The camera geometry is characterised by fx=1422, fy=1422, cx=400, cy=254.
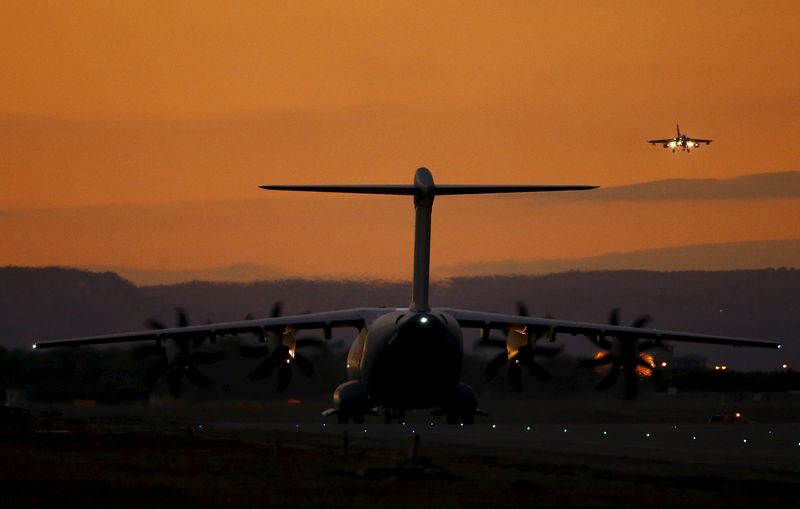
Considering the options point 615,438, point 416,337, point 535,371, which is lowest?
point 615,438

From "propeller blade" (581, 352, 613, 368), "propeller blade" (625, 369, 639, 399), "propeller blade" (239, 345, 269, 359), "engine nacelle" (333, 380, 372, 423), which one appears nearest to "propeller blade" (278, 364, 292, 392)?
"propeller blade" (239, 345, 269, 359)

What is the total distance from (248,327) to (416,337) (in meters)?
8.73

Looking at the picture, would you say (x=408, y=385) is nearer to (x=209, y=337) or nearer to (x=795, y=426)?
(x=209, y=337)

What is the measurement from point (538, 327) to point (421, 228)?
25.5 feet

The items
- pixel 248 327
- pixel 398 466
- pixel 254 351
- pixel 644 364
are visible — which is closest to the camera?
pixel 398 466

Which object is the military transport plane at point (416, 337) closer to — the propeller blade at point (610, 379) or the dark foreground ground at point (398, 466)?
the propeller blade at point (610, 379)

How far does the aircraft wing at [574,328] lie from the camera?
1930 inches

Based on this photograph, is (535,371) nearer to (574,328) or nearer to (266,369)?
(574,328)

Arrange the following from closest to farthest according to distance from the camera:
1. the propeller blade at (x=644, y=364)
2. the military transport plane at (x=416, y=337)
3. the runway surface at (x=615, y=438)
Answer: the runway surface at (x=615, y=438) → the military transport plane at (x=416, y=337) → the propeller blade at (x=644, y=364)

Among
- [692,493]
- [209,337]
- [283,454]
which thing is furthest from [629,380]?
[692,493]

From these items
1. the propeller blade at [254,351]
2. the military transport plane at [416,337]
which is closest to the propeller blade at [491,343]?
the military transport plane at [416,337]

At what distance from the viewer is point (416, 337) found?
41500 millimetres

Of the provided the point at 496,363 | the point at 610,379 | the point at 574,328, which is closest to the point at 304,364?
the point at 496,363

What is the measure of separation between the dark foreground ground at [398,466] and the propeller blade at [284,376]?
1.41 m
